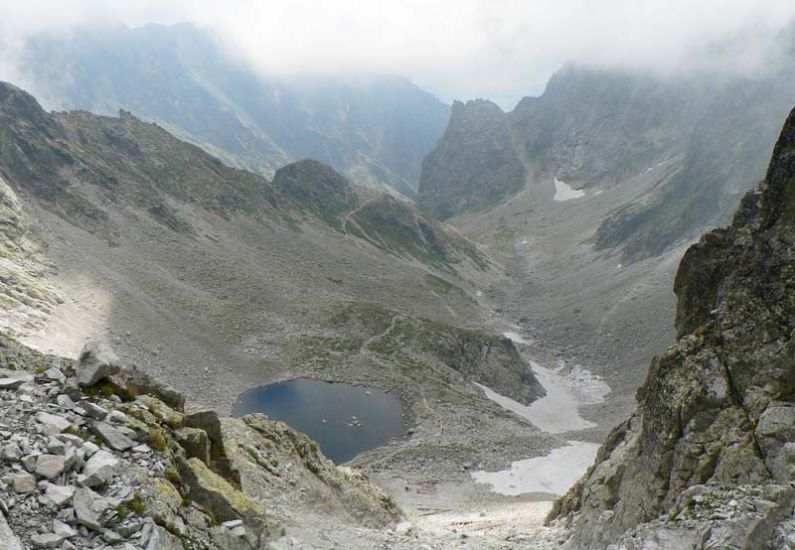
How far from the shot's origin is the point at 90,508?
35.9ft

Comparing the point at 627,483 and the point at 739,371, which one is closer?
the point at 739,371

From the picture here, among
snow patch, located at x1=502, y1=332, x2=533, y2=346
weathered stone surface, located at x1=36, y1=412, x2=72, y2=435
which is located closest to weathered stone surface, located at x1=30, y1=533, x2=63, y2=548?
weathered stone surface, located at x1=36, y1=412, x2=72, y2=435

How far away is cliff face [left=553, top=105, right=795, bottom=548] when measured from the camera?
14.4 m

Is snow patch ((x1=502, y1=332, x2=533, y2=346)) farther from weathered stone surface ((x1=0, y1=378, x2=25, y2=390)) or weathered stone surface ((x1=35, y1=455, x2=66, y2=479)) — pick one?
weathered stone surface ((x1=35, y1=455, x2=66, y2=479))

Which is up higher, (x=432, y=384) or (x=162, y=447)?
(x=432, y=384)

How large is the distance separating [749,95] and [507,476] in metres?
196

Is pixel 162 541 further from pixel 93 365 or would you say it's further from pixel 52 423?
pixel 93 365

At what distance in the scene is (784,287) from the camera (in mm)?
18594

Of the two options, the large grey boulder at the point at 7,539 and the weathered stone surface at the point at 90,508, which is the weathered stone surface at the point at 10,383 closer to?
the weathered stone surface at the point at 90,508

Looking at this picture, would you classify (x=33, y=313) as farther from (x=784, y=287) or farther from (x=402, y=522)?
(x=784, y=287)

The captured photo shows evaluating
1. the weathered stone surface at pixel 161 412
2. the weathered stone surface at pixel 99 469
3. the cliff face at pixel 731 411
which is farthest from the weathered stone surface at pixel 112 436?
the cliff face at pixel 731 411

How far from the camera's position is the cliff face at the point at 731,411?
14.4 metres

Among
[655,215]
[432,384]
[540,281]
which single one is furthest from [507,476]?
[655,215]

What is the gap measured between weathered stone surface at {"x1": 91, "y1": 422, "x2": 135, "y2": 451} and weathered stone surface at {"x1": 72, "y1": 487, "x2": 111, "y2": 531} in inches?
79.6
